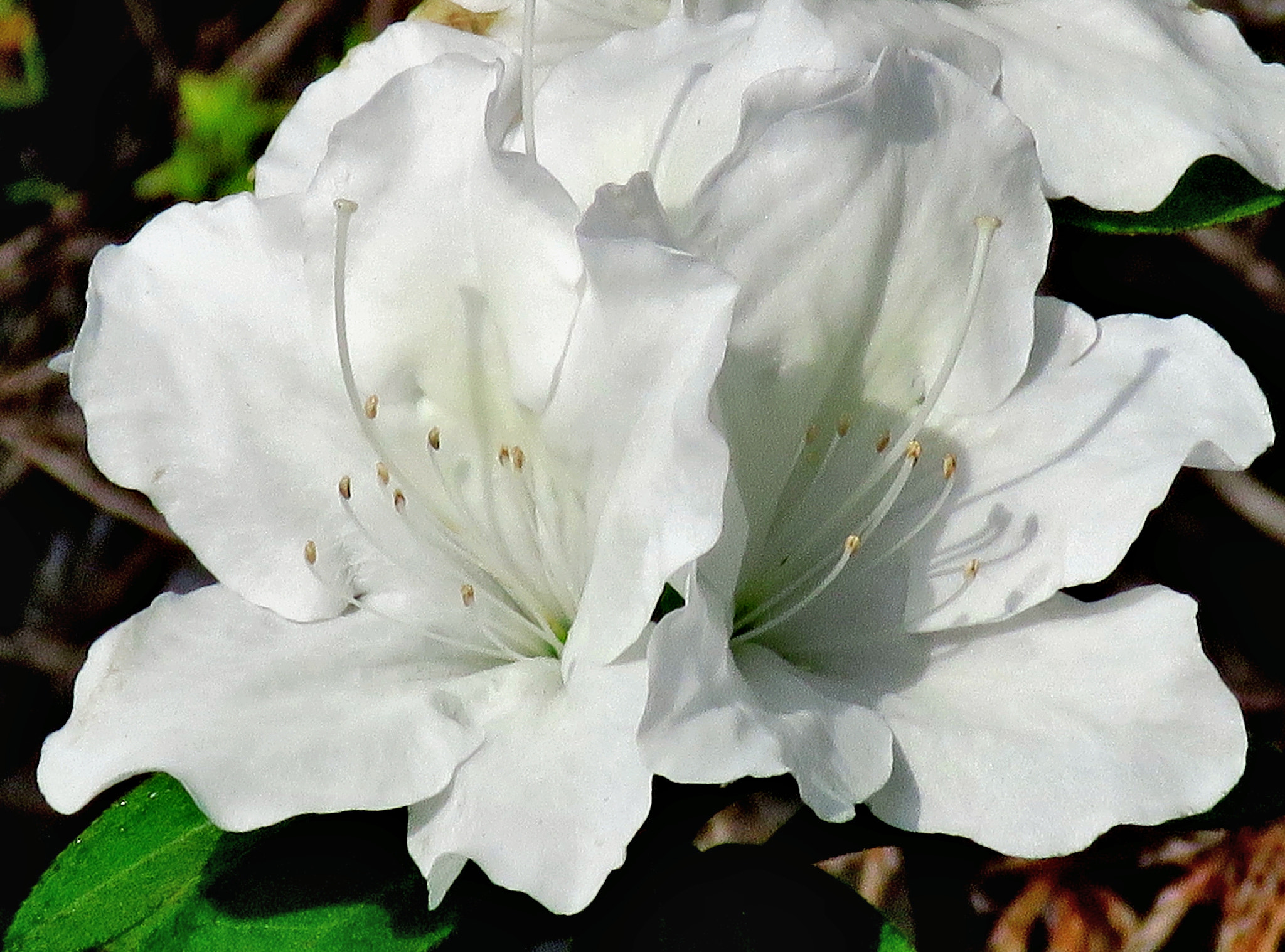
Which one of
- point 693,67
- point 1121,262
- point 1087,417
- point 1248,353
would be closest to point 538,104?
point 693,67

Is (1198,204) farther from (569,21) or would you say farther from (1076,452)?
(569,21)

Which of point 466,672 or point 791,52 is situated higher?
point 791,52

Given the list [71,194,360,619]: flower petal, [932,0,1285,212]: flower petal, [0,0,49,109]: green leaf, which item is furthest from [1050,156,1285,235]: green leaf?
[0,0,49,109]: green leaf

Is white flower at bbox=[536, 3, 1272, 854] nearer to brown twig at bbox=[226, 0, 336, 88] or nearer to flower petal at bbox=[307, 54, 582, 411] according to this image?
flower petal at bbox=[307, 54, 582, 411]

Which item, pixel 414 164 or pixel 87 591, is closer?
pixel 414 164

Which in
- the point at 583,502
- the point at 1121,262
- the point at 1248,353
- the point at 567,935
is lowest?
the point at 1248,353

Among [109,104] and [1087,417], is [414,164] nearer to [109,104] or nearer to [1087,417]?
[1087,417]

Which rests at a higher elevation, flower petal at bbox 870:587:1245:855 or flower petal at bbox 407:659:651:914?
flower petal at bbox 407:659:651:914
